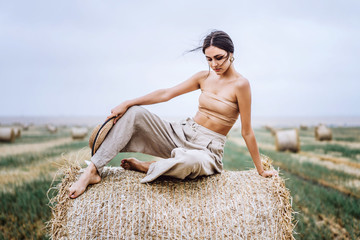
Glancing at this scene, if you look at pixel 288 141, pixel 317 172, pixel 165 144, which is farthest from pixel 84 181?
pixel 288 141

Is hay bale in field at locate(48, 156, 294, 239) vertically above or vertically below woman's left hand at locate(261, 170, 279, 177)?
below

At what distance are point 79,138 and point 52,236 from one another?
14444mm

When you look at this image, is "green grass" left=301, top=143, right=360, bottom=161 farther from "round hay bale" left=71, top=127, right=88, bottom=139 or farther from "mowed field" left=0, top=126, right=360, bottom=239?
"round hay bale" left=71, top=127, right=88, bottom=139

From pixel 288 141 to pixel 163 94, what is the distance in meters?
9.25

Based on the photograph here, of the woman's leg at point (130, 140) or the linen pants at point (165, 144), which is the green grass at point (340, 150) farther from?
the woman's leg at point (130, 140)

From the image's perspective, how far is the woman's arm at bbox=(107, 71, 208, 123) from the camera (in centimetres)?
287

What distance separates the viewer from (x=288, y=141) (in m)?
11.3

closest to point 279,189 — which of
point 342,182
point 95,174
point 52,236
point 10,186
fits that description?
point 95,174

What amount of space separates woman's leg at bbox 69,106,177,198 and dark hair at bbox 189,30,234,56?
939 mm

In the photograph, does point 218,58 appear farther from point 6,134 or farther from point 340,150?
point 6,134

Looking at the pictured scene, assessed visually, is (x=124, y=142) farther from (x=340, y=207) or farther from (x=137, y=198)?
(x=340, y=207)

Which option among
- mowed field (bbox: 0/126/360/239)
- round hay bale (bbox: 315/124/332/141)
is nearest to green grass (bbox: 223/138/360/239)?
mowed field (bbox: 0/126/360/239)

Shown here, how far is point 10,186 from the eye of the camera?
571 cm

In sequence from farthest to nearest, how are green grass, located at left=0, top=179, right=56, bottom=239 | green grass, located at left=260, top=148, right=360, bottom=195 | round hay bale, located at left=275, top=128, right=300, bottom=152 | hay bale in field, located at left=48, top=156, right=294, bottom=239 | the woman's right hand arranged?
round hay bale, located at left=275, top=128, right=300, bottom=152
green grass, located at left=260, top=148, right=360, bottom=195
green grass, located at left=0, top=179, right=56, bottom=239
the woman's right hand
hay bale in field, located at left=48, top=156, right=294, bottom=239
